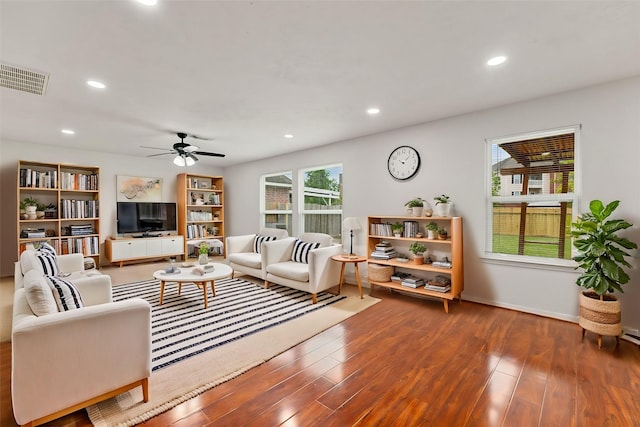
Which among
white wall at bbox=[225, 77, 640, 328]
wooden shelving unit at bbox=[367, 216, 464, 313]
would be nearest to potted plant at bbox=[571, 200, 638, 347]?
white wall at bbox=[225, 77, 640, 328]

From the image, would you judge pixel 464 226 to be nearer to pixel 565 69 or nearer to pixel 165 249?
pixel 565 69

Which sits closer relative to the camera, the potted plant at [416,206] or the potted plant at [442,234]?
the potted plant at [442,234]

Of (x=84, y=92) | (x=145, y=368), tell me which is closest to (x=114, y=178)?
(x=84, y=92)

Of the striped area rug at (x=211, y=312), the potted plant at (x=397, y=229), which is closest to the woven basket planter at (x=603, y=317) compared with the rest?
the potted plant at (x=397, y=229)

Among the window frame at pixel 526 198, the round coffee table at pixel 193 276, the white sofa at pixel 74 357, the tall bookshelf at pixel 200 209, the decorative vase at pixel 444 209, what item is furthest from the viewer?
the tall bookshelf at pixel 200 209

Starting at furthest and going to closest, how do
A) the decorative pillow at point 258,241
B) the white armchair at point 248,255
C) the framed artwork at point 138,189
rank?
the framed artwork at point 138,189
the decorative pillow at point 258,241
the white armchair at point 248,255

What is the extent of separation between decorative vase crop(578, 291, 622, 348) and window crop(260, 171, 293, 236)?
4.62m

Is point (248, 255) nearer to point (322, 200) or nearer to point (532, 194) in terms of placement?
point (322, 200)

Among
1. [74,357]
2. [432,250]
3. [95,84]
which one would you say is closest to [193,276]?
[74,357]

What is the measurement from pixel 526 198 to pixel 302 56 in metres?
2.95

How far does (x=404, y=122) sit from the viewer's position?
3.94 m

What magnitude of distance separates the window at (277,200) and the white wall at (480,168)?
43 cm

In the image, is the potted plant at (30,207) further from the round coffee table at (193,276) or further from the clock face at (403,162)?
the clock face at (403,162)

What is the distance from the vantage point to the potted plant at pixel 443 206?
3584 mm
